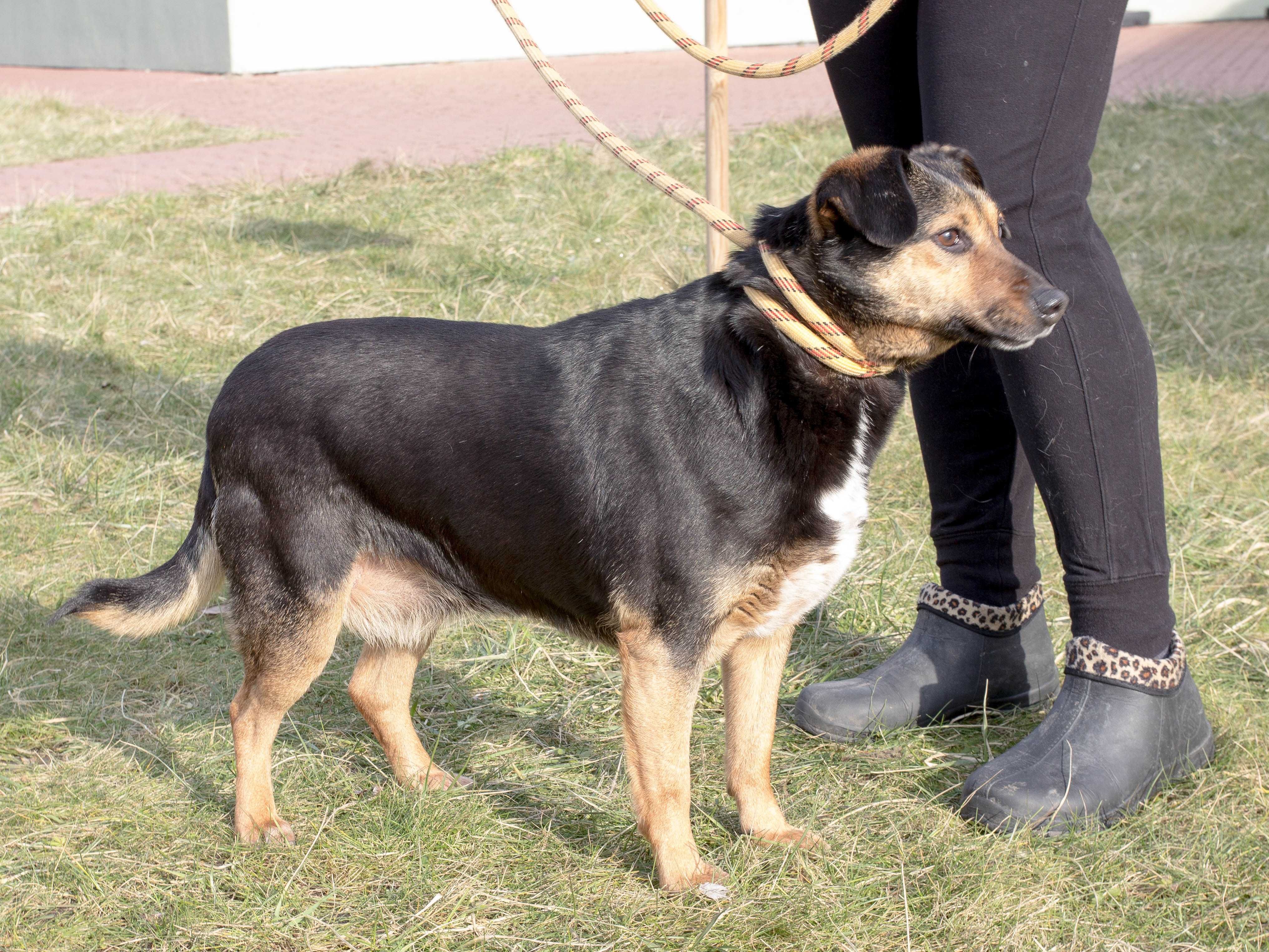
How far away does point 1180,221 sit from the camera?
759cm

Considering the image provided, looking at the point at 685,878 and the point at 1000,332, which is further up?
the point at 1000,332

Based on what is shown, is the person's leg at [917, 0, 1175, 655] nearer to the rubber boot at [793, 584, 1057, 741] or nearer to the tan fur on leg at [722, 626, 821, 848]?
the rubber boot at [793, 584, 1057, 741]

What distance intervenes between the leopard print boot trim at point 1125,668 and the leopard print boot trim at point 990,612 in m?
0.37

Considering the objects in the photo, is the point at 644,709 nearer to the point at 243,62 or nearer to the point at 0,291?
the point at 0,291

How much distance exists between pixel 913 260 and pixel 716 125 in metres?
2.42

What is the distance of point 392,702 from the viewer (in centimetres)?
281

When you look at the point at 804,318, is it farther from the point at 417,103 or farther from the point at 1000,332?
the point at 417,103

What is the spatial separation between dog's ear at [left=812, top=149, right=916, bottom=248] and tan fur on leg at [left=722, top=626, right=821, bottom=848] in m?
0.87

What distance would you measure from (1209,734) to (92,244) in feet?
19.7

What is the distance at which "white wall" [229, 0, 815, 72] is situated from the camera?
14.3m

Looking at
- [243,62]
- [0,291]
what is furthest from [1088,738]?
[243,62]

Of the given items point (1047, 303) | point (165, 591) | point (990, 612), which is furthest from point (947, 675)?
point (165, 591)

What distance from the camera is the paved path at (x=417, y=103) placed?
8.68 m

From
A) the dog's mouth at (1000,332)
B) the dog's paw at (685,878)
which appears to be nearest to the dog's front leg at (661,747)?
the dog's paw at (685,878)
